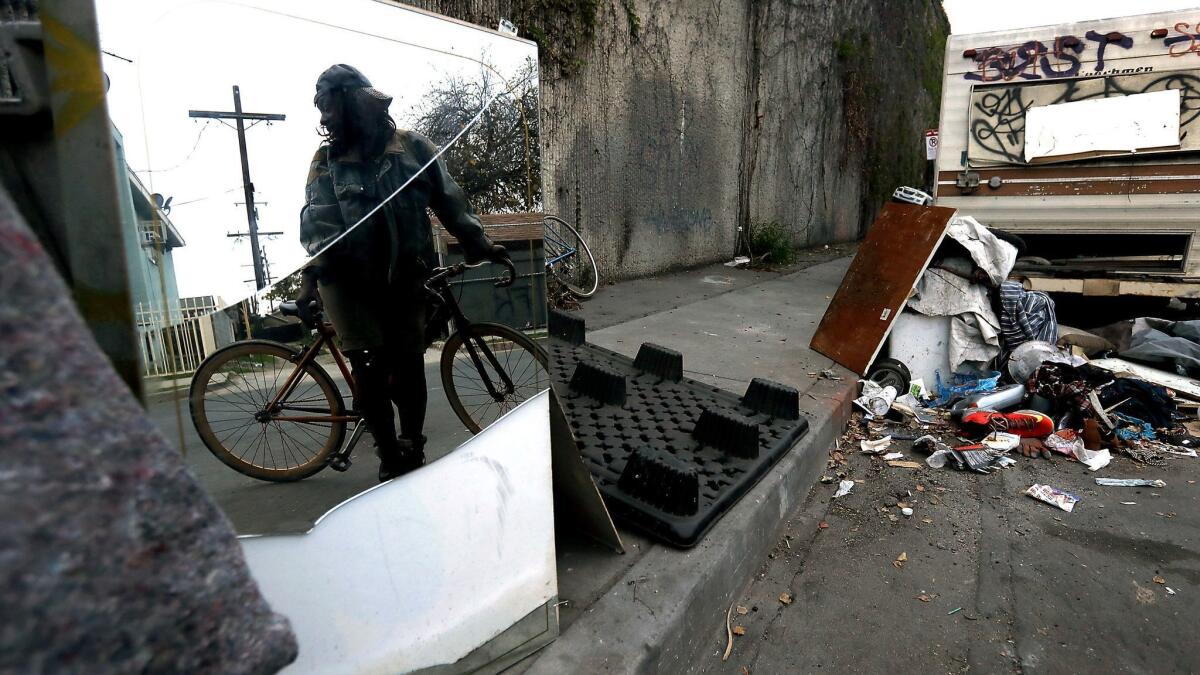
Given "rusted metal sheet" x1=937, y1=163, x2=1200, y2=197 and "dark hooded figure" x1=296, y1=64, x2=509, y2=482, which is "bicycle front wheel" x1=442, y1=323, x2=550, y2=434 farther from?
"rusted metal sheet" x1=937, y1=163, x2=1200, y2=197

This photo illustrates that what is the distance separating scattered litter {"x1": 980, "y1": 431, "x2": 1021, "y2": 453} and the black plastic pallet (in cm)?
118

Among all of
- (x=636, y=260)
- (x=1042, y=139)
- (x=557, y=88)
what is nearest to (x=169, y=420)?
(x=557, y=88)

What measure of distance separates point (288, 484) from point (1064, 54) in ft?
22.6

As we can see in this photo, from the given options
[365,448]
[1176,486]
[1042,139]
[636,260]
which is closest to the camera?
[365,448]

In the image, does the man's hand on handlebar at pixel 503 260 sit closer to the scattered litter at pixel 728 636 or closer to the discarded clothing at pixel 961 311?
the scattered litter at pixel 728 636

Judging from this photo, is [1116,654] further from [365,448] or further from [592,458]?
[365,448]

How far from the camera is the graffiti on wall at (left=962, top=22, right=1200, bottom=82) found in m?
5.25

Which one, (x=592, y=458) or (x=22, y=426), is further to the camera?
(x=592, y=458)

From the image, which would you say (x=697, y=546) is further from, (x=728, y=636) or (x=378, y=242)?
(x=378, y=242)

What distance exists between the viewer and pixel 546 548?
1651 mm

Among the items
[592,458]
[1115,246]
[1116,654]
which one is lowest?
[1116,654]

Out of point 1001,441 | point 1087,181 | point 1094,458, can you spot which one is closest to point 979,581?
point 1001,441

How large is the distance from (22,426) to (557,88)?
6578mm

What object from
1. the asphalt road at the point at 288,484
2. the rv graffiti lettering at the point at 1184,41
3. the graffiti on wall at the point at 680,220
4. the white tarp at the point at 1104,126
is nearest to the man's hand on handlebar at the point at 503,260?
the asphalt road at the point at 288,484
